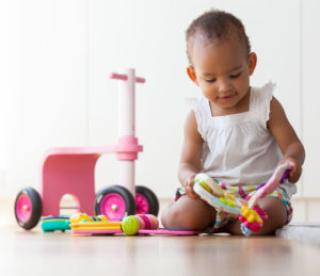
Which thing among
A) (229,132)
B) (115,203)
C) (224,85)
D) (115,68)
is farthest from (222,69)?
(115,68)

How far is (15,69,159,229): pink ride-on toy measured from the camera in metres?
1.68

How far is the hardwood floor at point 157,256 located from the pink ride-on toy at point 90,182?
Result: 1.28ft

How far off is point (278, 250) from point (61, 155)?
96 centimetres

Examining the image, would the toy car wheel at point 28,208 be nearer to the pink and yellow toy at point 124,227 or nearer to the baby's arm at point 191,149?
the pink and yellow toy at point 124,227

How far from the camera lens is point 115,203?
5.47ft

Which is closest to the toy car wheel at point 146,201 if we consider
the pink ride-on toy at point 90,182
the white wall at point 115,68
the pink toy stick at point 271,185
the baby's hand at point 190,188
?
the pink ride-on toy at point 90,182

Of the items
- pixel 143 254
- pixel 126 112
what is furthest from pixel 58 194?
pixel 143 254

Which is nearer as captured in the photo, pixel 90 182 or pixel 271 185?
pixel 271 185

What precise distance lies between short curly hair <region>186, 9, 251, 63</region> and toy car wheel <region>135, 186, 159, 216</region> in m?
0.50

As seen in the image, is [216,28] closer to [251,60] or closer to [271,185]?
[251,60]

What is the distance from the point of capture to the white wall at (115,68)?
255cm

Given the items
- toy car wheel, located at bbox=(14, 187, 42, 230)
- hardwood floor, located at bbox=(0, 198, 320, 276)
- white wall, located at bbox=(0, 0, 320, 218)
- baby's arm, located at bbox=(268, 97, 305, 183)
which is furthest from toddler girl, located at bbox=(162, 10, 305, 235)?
white wall, located at bbox=(0, 0, 320, 218)

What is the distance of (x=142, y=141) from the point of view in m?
2.65

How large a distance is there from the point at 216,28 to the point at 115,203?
1.60 ft
